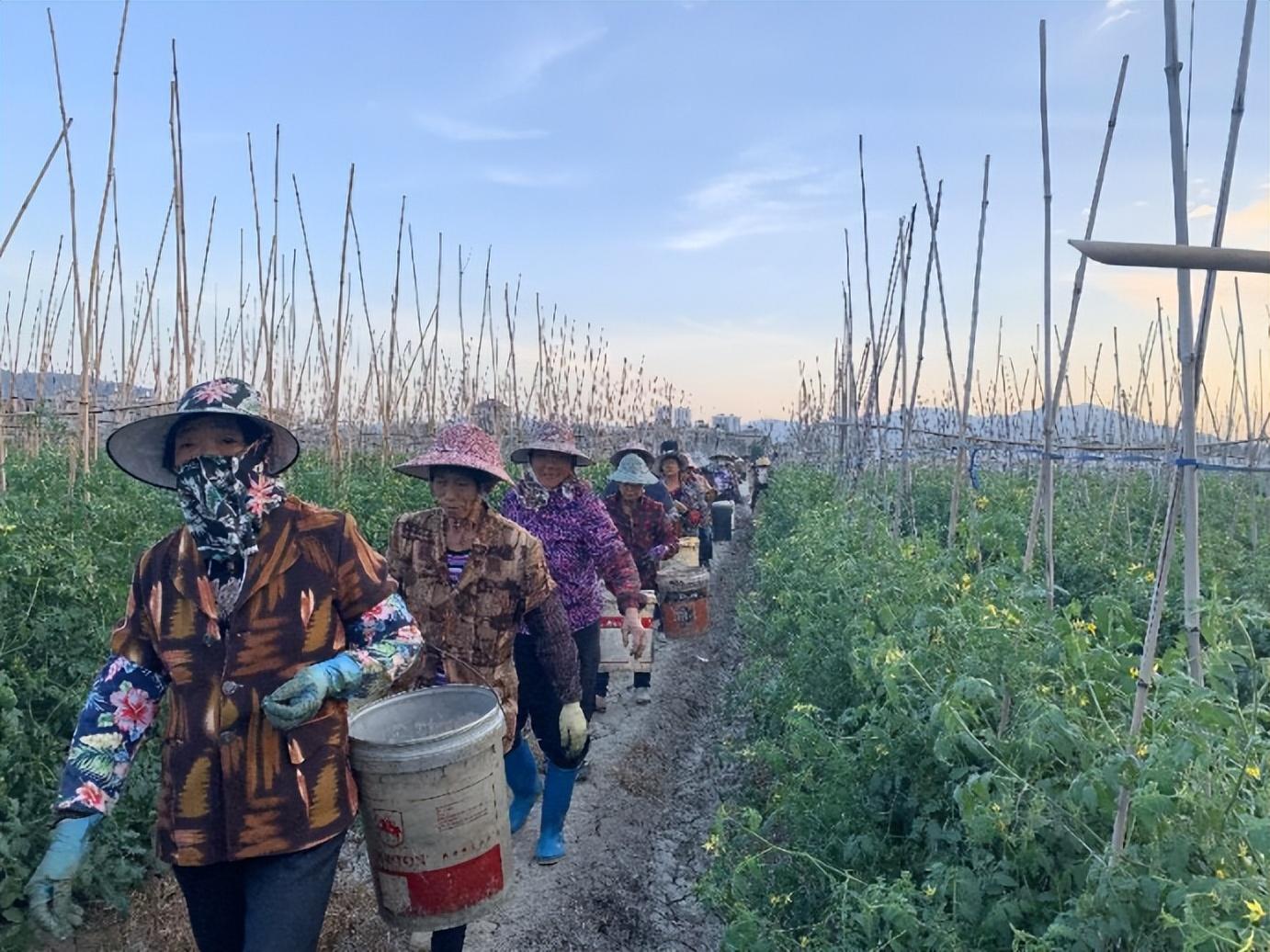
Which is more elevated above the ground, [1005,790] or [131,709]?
[131,709]

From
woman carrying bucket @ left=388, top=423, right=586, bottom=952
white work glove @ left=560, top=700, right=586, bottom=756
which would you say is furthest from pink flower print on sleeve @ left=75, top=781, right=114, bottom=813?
white work glove @ left=560, top=700, right=586, bottom=756

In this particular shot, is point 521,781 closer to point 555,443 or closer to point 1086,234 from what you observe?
point 555,443

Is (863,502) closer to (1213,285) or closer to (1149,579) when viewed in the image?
(1149,579)

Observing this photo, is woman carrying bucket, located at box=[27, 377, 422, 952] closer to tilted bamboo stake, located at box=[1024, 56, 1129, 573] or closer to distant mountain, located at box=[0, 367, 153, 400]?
tilted bamboo stake, located at box=[1024, 56, 1129, 573]

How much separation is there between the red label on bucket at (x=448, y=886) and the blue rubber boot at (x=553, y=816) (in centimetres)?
127

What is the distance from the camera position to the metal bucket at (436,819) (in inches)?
80.3

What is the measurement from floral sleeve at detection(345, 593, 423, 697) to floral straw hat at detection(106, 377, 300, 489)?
0.41 metres

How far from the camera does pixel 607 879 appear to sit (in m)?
3.47

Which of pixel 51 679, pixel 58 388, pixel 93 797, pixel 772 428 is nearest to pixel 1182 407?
pixel 93 797

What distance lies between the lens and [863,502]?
6895mm

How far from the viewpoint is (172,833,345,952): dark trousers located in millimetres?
1797

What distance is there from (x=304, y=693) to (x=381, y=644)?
0.21 m

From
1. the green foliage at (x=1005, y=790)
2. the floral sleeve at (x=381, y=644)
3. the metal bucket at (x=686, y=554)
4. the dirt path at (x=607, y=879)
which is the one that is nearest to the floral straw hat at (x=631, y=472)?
the metal bucket at (x=686, y=554)

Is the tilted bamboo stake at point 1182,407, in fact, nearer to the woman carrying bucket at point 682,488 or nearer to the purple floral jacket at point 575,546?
the purple floral jacket at point 575,546
